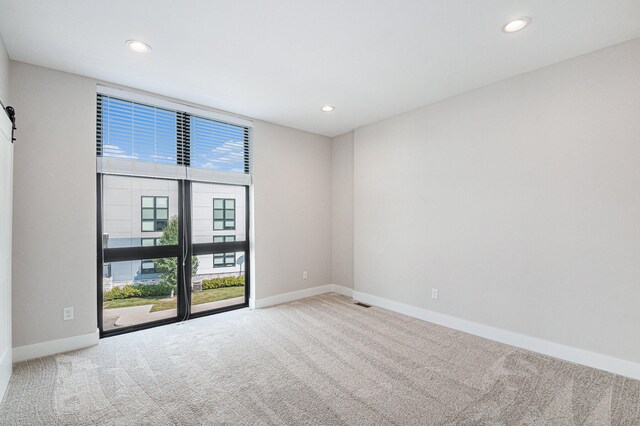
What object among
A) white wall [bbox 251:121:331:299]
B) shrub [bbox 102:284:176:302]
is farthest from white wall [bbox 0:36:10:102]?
white wall [bbox 251:121:331:299]

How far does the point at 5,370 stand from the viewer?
2209mm

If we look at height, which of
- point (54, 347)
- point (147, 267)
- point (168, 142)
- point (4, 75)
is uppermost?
point (4, 75)

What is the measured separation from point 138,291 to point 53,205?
4.13 feet

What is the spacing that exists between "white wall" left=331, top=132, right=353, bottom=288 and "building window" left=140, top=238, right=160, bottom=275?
2716 millimetres

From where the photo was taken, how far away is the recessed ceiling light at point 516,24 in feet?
6.87

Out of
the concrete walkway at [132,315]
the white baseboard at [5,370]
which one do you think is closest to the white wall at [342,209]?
the concrete walkway at [132,315]

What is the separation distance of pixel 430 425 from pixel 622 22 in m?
3.10

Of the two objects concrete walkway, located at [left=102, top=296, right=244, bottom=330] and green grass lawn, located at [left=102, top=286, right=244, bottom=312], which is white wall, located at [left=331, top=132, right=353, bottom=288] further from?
concrete walkway, located at [left=102, top=296, right=244, bottom=330]

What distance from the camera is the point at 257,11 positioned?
2008 mm

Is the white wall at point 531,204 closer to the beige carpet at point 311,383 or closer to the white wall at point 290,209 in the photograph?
the beige carpet at point 311,383

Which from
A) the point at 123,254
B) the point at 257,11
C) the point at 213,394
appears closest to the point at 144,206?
the point at 123,254

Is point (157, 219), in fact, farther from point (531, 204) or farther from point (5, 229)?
point (531, 204)

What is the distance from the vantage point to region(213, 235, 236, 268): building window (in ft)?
13.0

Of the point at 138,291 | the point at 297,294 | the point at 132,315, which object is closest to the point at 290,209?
the point at 297,294
